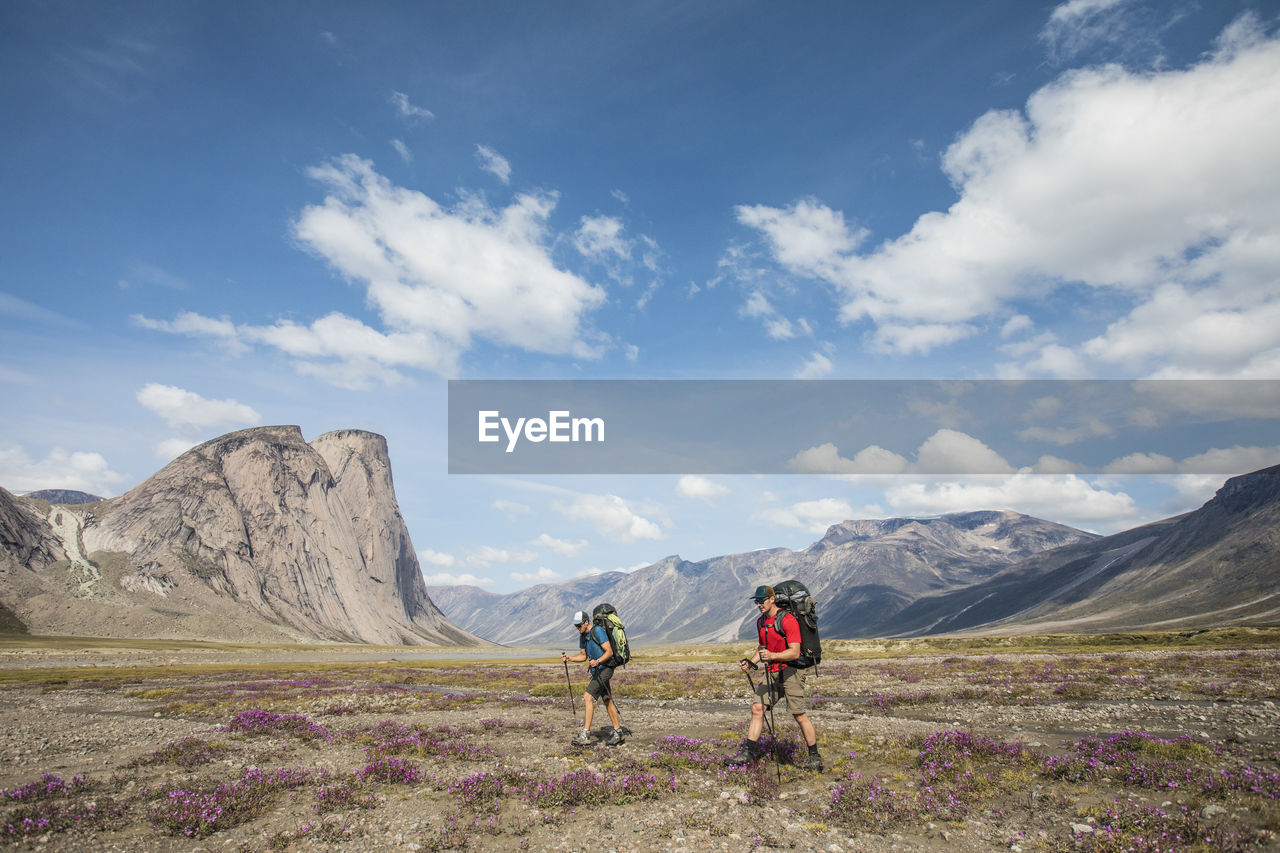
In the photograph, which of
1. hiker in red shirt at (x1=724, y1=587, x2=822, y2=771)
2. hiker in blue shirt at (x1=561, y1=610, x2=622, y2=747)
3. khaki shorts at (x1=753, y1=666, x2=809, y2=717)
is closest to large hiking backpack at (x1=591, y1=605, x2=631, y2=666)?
hiker in blue shirt at (x1=561, y1=610, x2=622, y2=747)

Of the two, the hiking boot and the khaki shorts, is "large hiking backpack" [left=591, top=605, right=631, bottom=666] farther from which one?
the khaki shorts

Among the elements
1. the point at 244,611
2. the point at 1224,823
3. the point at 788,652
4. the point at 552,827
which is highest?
the point at 788,652

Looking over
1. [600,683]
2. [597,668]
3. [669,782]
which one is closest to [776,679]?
[669,782]

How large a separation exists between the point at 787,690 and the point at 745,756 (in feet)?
7.74

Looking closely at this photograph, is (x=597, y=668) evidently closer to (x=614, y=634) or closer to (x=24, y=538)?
(x=614, y=634)

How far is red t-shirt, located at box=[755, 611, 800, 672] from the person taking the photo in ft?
47.2

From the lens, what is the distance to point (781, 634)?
568 inches

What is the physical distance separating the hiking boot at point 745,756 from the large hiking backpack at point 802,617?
272cm

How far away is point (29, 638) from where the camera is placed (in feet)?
400

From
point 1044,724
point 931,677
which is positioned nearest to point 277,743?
point 1044,724

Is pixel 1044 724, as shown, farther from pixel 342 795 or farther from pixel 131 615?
pixel 131 615

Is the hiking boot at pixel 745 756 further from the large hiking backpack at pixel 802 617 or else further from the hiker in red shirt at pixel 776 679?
the large hiking backpack at pixel 802 617

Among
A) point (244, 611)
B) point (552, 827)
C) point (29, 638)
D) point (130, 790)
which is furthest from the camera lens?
point (244, 611)

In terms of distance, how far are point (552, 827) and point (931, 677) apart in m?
37.2
